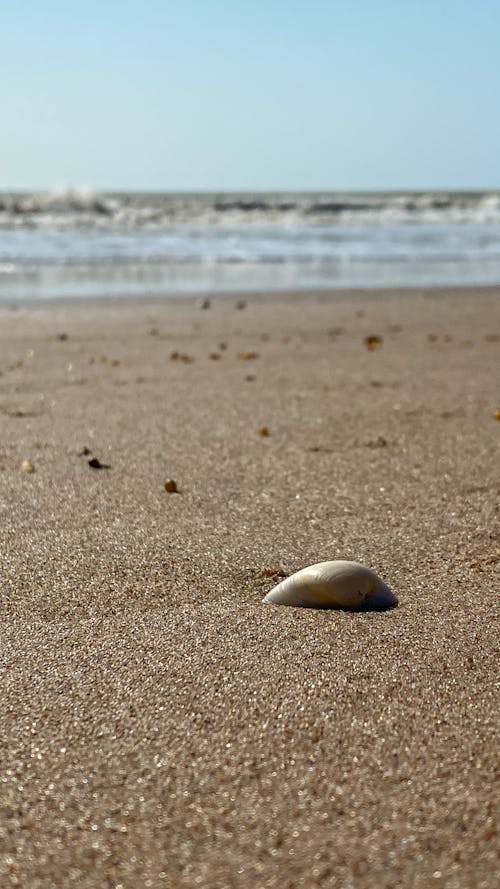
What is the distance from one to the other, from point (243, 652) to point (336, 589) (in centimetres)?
27

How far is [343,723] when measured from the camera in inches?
60.8

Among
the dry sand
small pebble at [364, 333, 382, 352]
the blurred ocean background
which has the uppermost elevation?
the blurred ocean background

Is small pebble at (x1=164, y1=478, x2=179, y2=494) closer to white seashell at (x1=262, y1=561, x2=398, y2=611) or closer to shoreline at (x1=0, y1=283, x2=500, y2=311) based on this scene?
white seashell at (x1=262, y1=561, x2=398, y2=611)

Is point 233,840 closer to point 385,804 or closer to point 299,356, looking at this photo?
point 385,804

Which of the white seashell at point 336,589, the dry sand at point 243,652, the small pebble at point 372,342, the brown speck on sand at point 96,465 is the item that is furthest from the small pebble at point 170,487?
the small pebble at point 372,342

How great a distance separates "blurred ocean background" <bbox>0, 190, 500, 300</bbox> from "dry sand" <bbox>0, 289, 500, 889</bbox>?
678 centimetres

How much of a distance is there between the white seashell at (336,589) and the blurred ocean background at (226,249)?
8.14 meters

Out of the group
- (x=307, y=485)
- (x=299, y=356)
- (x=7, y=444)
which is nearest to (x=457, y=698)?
(x=307, y=485)

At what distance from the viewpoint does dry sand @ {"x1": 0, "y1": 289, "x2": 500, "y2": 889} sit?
1.27m

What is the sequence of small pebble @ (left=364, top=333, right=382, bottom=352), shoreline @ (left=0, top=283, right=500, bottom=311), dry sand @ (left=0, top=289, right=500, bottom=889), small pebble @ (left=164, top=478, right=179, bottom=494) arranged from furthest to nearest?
shoreline @ (left=0, top=283, right=500, bottom=311) < small pebble @ (left=364, top=333, right=382, bottom=352) < small pebble @ (left=164, top=478, right=179, bottom=494) < dry sand @ (left=0, top=289, right=500, bottom=889)

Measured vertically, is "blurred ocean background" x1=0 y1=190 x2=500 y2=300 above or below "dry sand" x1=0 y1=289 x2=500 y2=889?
above

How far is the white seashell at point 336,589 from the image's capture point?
1983 mm

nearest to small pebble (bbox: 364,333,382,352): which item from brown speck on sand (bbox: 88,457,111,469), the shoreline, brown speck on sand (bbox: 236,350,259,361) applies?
brown speck on sand (bbox: 236,350,259,361)

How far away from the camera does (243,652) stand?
1797 mm
